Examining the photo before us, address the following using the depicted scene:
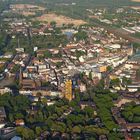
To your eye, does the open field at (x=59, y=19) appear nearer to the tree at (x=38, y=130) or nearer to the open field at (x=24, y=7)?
the open field at (x=24, y=7)

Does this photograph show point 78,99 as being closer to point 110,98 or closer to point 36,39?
point 110,98

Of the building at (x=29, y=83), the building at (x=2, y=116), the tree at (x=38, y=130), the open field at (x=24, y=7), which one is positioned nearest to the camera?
the tree at (x=38, y=130)

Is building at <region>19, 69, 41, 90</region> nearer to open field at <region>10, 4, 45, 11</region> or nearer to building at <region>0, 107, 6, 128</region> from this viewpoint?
building at <region>0, 107, 6, 128</region>

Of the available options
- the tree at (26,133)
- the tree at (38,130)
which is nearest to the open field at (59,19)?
the tree at (38,130)

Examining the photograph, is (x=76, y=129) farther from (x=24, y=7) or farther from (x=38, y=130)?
(x=24, y=7)

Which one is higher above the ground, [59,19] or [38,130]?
[38,130]

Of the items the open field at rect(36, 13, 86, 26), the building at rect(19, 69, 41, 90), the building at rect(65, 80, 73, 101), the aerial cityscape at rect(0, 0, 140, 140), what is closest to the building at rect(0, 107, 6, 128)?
the aerial cityscape at rect(0, 0, 140, 140)

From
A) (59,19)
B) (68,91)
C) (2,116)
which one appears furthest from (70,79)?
(59,19)

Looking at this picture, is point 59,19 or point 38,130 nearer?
point 38,130
